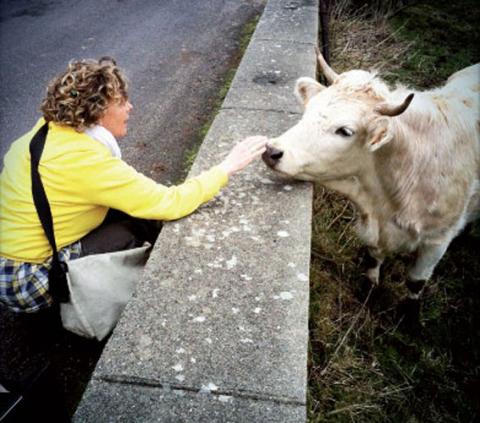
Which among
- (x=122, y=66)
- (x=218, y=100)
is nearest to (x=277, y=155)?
(x=218, y=100)

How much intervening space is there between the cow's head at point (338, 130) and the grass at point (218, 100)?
1.80 m

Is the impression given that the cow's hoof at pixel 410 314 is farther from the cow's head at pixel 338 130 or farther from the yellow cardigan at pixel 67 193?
the yellow cardigan at pixel 67 193

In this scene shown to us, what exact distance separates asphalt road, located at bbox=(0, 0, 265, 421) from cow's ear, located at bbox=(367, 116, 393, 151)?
1874 millimetres

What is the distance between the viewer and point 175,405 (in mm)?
1626

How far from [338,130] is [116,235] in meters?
1.35

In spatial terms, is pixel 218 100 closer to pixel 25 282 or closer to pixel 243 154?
pixel 243 154

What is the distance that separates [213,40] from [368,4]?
2.85 metres

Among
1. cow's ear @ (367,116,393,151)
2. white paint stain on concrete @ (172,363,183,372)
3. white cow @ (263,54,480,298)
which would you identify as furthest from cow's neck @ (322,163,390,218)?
white paint stain on concrete @ (172,363,183,372)

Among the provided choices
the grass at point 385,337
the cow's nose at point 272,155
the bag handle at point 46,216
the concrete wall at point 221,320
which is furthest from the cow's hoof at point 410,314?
the bag handle at point 46,216

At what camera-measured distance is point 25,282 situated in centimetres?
224

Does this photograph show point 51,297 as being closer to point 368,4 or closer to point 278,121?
point 278,121

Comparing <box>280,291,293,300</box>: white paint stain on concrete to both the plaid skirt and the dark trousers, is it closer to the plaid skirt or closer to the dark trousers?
the dark trousers

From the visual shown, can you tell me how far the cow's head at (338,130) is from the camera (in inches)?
90.8

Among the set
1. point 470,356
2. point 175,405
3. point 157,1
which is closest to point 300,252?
point 175,405
